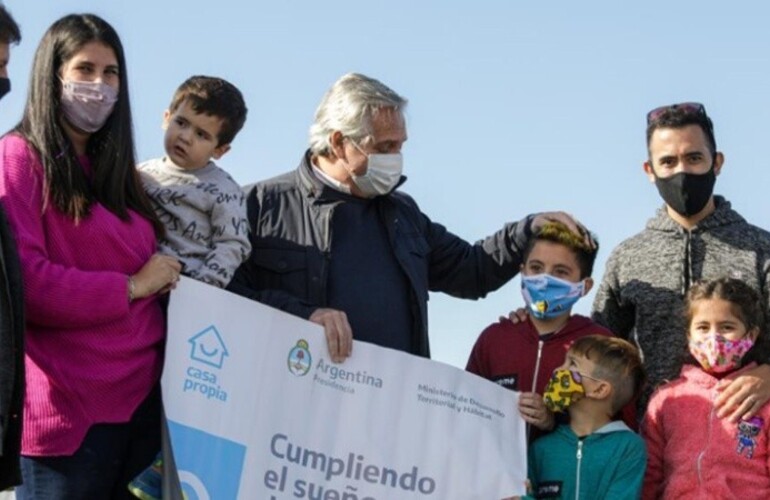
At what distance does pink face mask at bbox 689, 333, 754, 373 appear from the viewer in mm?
6797

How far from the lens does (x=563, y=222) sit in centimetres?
715

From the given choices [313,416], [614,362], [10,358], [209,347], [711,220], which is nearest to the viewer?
[10,358]

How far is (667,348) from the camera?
7.32m

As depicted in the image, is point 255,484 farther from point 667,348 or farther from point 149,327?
point 667,348

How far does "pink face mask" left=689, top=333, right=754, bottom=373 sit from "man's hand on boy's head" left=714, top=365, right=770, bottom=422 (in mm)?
92

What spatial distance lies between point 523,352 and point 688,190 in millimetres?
1298

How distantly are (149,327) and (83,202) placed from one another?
0.65 m

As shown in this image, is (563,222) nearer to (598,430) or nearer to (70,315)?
(598,430)

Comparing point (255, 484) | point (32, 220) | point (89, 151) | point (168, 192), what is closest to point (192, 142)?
point (168, 192)

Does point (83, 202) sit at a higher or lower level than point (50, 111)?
lower

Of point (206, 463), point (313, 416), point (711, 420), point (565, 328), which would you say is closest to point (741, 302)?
point (711, 420)

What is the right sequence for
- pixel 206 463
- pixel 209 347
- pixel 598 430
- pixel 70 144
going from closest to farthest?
1. pixel 70 144
2. pixel 206 463
3. pixel 209 347
4. pixel 598 430

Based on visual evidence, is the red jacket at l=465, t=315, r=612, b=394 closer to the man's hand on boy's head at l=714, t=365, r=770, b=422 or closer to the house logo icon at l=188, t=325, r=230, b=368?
the man's hand on boy's head at l=714, t=365, r=770, b=422

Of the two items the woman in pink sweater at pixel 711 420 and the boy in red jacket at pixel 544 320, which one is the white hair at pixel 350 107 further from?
the woman in pink sweater at pixel 711 420
